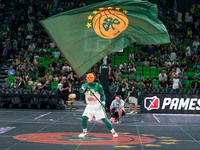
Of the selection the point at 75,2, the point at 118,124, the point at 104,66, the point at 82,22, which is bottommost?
the point at 118,124

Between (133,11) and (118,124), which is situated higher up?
(133,11)

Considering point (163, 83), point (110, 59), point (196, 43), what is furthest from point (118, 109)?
point (196, 43)

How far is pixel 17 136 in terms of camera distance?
13992mm

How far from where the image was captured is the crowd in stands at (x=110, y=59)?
1118 inches

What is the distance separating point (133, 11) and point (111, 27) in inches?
50.9

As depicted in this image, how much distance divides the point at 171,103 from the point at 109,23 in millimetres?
8193

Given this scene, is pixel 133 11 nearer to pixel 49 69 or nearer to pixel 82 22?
pixel 82 22

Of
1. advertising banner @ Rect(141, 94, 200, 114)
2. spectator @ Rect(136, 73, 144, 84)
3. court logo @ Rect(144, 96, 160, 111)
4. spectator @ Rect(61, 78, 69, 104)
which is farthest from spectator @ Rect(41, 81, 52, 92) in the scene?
court logo @ Rect(144, 96, 160, 111)

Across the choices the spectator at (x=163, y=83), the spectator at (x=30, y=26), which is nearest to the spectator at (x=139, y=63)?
the spectator at (x=163, y=83)

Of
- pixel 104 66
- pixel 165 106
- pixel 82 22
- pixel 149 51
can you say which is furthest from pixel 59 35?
pixel 149 51

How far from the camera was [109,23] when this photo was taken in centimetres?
1848

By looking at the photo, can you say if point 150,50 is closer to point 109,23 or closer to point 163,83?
point 163,83

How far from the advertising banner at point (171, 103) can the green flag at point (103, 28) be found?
7147 millimetres

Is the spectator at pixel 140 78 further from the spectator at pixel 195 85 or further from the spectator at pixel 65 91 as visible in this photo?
the spectator at pixel 65 91
